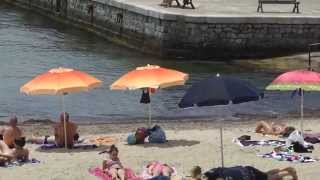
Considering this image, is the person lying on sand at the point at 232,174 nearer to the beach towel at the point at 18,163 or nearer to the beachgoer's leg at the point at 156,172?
the beachgoer's leg at the point at 156,172

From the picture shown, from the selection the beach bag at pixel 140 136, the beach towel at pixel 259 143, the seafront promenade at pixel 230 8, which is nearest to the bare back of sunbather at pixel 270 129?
the beach towel at pixel 259 143

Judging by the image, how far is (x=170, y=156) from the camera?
13797 mm

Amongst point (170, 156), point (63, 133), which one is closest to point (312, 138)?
point (170, 156)

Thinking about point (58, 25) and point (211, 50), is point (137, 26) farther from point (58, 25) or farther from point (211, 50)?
→ point (58, 25)

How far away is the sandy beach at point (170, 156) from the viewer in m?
12.5

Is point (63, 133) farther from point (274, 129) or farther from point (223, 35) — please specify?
point (223, 35)

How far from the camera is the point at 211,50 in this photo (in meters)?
30.9

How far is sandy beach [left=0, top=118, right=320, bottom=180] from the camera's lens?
12523 mm

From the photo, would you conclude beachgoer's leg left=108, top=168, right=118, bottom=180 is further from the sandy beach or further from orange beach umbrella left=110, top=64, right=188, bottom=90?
orange beach umbrella left=110, top=64, right=188, bottom=90

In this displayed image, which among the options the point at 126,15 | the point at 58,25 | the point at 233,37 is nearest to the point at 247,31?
the point at 233,37

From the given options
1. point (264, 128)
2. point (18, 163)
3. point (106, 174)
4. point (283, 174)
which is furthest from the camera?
point (264, 128)

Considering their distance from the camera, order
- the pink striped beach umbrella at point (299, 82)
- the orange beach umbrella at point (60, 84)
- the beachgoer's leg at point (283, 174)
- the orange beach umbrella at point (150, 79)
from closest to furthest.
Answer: the beachgoer's leg at point (283, 174)
the pink striped beach umbrella at point (299, 82)
the orange beach umbrella at point (60, 84)
the orange beach umbrella at point (150, 79)

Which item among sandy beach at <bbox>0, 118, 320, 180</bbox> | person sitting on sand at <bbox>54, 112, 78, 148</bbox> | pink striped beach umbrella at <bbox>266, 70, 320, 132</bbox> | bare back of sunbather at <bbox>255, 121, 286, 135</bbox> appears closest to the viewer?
sandy beach at <bbox>0, 118, 320, 180</bbox>

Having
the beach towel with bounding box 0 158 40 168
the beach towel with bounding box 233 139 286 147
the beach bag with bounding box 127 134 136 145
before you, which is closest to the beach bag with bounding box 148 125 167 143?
the beach bag with bounding box 127 134 136 145
